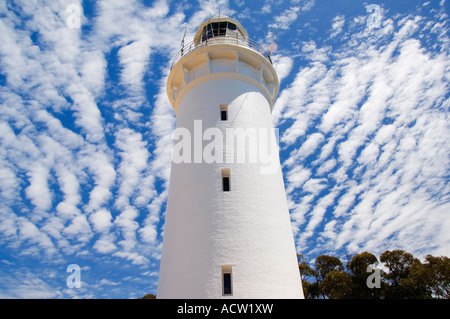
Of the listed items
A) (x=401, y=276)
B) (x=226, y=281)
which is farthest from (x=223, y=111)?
(x=401, y=276)

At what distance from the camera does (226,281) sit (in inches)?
492

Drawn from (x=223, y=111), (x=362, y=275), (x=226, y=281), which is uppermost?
(x=223, y=111)

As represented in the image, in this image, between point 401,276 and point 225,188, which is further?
point 401,276

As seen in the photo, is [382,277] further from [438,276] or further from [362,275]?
[438,276]

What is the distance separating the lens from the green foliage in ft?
97.6

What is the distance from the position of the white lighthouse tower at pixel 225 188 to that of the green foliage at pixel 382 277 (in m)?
22.9

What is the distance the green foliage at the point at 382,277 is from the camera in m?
29.7

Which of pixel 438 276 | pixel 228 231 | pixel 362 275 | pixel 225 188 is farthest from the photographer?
pixel 362 275

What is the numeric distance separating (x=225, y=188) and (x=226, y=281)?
4040 mm

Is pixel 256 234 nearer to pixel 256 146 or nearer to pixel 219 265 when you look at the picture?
pixel 219 265

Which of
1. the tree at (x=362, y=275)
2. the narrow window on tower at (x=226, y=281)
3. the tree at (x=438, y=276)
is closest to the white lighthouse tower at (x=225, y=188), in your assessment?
the narrow window on tower at (x=226, y=281)

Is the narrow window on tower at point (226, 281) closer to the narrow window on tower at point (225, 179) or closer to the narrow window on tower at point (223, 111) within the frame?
the narrow window on tower at point (225, 179)
